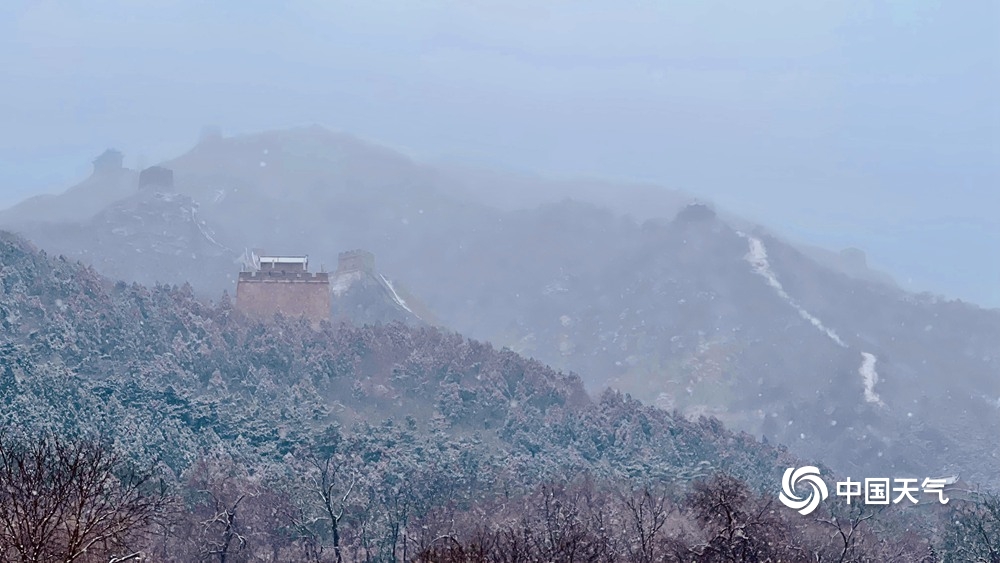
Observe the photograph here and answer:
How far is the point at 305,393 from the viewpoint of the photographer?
292 ft

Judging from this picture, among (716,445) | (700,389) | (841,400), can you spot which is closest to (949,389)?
(841,400)

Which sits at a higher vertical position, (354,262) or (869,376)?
(354,262)

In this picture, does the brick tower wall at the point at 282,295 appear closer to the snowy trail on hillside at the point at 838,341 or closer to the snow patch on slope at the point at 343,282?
the snow patch on slope at the point at 343,282

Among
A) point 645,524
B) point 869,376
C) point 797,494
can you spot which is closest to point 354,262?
point 869,376

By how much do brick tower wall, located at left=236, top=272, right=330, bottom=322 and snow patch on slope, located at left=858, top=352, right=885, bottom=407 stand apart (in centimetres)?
8193

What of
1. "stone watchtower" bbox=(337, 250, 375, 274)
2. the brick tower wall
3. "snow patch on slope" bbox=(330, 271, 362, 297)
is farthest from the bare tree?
"stone watchtower" bbox=(337, 250, 375, 274)

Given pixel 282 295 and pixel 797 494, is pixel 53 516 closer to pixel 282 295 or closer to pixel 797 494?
pixel 797 494

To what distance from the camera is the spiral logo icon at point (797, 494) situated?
64.2m

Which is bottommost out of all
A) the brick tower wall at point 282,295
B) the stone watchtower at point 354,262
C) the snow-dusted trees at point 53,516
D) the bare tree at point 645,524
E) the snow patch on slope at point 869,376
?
the snow patch on slope at point 869,376

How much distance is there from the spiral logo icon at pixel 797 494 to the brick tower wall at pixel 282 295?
48.9 meters

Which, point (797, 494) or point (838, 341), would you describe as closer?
point (797, 494)

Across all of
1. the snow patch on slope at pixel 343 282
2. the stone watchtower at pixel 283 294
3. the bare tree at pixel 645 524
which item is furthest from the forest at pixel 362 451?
the snow patch on slope at pixel 343 282

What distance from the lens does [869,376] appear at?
518 ft

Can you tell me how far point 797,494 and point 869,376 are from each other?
87.6 m
